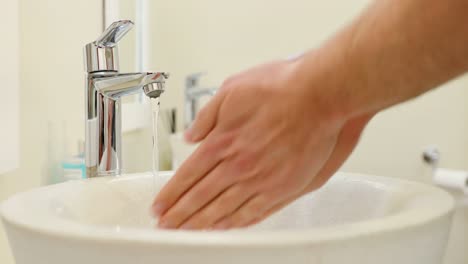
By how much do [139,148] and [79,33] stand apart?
374mm

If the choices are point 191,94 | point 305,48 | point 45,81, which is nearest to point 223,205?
point 45,81

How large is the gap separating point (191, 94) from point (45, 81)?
0.76 m

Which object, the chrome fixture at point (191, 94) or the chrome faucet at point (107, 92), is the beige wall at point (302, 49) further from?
the chrome faucet at point (107, 92)

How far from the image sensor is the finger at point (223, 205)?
0.50 metres

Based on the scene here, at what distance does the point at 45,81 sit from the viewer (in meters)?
0.82

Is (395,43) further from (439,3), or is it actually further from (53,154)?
(53,154)

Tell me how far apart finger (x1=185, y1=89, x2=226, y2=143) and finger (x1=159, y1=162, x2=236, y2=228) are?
0.03m

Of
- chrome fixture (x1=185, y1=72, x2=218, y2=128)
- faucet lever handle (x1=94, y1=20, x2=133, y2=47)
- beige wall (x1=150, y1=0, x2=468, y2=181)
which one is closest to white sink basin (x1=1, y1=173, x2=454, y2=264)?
faucet lever handle (x1=94, y1=20, x2=133, y2=47)

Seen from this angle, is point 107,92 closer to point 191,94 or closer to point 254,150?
point 254,150

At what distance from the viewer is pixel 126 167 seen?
1174 mm

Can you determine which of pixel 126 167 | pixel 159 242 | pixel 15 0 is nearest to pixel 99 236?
pixel 159 242

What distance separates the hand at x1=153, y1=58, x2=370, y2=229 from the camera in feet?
1.54

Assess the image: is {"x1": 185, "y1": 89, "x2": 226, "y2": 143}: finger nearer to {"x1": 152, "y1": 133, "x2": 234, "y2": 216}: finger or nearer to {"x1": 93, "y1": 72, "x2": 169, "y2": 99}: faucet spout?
{"x1": 152, "y1": 133, "x2": 234, "y2": 216}: finger

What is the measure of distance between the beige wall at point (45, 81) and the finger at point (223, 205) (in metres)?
0.31
